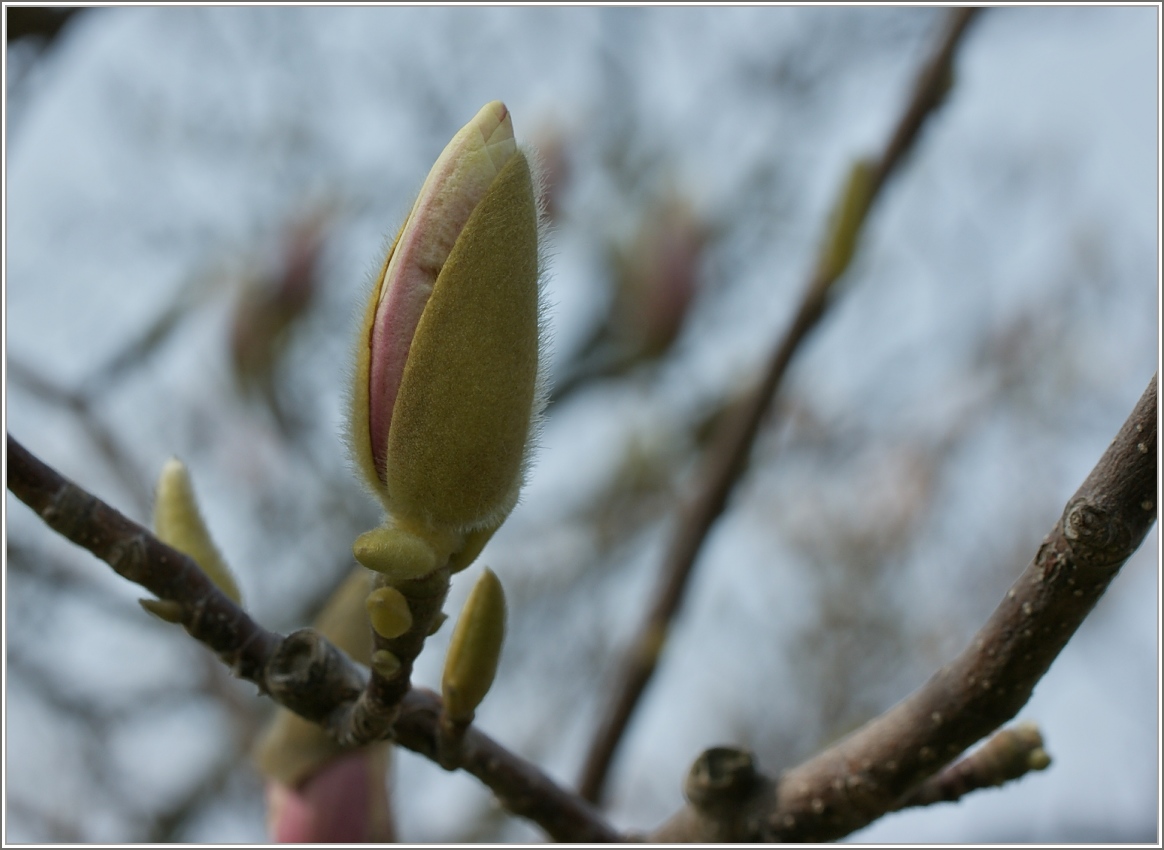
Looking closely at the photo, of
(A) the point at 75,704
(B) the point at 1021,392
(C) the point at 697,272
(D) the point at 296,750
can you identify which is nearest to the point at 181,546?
(D) the point at 296,750

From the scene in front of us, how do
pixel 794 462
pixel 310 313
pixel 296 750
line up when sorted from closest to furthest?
pixel 296 750 < pixel 310 313 < pixel 794 462

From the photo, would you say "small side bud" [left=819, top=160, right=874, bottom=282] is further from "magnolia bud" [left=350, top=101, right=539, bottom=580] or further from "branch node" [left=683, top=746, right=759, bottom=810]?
"magnolia bud" [left=350, top=101, right=539, bottom=580]

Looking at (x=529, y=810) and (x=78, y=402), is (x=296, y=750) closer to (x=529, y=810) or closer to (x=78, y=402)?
(x=529, y=810)

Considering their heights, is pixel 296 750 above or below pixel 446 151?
below

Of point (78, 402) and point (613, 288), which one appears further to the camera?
point (613, 288)

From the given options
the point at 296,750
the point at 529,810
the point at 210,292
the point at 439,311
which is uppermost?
the point at 439,311

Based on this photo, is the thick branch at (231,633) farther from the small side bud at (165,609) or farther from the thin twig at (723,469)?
the thin twig at (723,469)

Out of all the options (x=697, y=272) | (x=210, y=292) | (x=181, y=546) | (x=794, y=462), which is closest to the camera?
(x=181, y=546)
